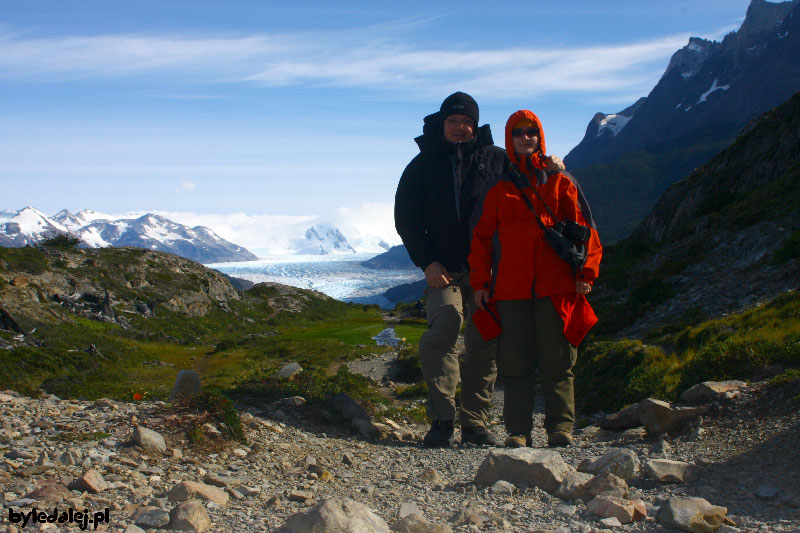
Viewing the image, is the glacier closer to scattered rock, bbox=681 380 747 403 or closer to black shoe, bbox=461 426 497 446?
black shoe, bbox=461 426 497 446

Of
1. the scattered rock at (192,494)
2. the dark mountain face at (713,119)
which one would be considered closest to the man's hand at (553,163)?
the scattered rock at (192,494)

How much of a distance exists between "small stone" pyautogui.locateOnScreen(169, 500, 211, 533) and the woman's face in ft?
13.8

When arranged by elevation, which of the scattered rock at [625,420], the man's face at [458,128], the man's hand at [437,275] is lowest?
the scattered rock at [625,420]

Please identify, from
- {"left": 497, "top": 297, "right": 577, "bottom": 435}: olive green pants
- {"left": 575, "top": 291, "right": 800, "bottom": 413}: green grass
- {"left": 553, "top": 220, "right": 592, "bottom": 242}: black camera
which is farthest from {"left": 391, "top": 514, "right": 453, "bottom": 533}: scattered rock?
{"left": 575, "top": 291, "right": 800, "bottom": 413}: green grass

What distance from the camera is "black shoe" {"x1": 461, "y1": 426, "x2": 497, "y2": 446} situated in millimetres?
6297

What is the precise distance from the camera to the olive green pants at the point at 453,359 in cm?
627

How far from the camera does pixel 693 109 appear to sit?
19325 centimetres

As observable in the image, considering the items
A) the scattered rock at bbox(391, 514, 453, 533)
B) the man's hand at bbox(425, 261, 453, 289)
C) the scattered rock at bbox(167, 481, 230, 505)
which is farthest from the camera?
the man's hand at bbox(425, 261, 453, 289)

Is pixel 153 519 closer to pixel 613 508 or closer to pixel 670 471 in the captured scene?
pixel 613 508

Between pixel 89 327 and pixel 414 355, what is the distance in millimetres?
17309

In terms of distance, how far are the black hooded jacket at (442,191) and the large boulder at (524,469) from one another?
2338mm

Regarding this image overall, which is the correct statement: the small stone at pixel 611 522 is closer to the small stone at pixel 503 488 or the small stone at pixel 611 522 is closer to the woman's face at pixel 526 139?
the small stone at pixel 503 488

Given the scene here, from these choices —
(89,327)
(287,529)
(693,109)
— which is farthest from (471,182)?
(693,109)

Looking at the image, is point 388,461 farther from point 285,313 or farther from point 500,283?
point 285,313
